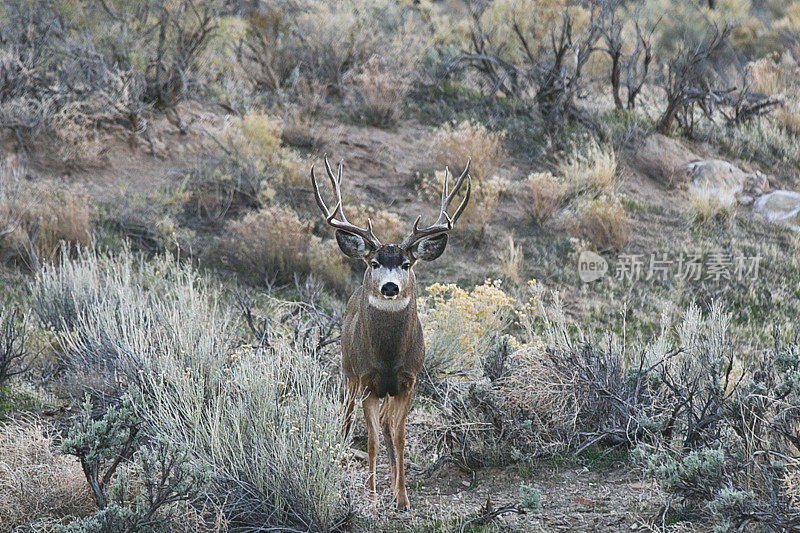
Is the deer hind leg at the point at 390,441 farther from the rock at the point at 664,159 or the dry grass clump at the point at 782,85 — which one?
the dry grass clump at the point at 782,85

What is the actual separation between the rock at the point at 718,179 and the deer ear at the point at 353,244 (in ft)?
31.8

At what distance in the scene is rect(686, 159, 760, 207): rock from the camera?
14516 mm

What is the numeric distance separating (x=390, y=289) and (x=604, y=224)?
835cm

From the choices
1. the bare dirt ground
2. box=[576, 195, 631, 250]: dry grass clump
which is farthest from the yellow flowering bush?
box=[576, 195, 631, 250]: dry grass clump

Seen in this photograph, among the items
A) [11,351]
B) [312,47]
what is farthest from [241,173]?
[11,351]

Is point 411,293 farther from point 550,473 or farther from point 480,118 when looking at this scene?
point 480,118

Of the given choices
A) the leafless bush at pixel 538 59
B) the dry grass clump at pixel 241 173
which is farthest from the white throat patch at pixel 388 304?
the leafless bush at pixel 538 59

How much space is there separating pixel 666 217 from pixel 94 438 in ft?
36.1

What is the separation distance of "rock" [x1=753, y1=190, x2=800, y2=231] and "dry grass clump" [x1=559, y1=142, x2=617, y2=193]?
243cm

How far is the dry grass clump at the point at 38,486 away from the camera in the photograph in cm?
548

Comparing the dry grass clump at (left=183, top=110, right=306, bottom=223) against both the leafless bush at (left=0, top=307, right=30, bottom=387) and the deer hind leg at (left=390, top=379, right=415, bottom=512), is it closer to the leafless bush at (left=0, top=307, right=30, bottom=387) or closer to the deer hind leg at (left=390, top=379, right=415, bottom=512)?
the leafless bush at (left=0, top=307, right=30, bottom=387)

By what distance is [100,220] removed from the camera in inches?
496

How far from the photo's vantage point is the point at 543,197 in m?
13.9

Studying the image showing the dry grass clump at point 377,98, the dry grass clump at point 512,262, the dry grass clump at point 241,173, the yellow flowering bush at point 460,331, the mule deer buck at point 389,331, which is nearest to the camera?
the mule deer buck at point 389,331
